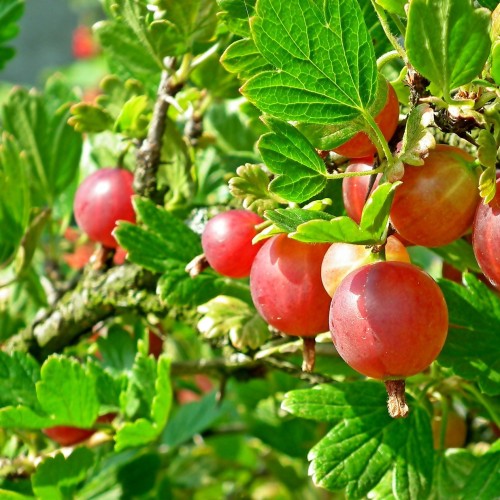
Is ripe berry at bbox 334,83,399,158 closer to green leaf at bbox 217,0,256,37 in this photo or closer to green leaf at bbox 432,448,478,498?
green leaf at bbox 217,0,256,37

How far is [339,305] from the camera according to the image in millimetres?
598

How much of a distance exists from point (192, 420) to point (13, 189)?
51 centimetres

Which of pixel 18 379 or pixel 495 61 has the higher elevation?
pixel 495 61

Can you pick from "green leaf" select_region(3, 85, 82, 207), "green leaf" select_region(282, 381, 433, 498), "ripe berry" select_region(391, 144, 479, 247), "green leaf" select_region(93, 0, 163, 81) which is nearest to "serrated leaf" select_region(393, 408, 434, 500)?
"green leaf" select_region(282, 381, 433, 498)

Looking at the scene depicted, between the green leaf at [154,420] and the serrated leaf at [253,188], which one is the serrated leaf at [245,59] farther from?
the green leaf at [154,420]

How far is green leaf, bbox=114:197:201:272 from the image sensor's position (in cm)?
87

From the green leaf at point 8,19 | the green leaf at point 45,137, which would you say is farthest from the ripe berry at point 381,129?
the green leaf at point 8,19

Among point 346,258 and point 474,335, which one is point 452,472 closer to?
point 474,335

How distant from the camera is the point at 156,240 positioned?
0.88 metres

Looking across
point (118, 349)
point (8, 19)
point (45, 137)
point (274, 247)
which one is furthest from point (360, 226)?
point (8, 19)

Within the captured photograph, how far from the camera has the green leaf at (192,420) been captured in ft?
4.16

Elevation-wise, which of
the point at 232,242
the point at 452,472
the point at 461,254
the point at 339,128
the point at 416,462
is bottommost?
the point at 452,472

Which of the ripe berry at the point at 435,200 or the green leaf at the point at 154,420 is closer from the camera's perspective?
the ripe berry at the point at 435,200

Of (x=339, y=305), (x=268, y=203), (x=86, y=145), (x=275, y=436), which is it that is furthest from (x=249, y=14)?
(x=275, y=436)
